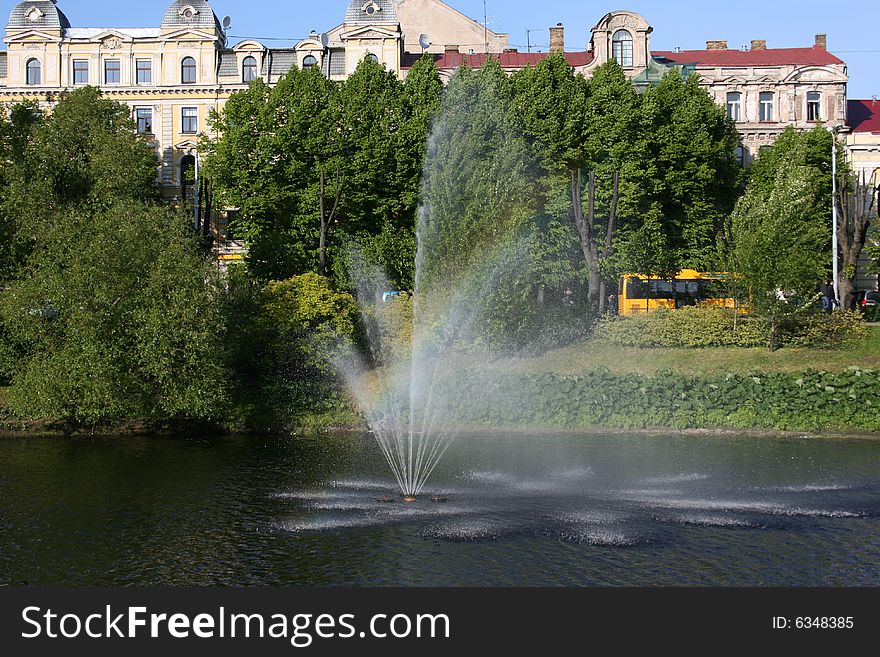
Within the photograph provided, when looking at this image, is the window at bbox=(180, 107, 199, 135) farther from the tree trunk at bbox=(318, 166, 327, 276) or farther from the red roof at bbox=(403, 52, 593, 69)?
the tree trunk at bbox=(318, 166, 327, 276)

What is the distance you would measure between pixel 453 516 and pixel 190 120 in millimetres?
56689

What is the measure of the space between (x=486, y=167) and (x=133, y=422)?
20879 mm

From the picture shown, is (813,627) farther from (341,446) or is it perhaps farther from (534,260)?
(534,260)

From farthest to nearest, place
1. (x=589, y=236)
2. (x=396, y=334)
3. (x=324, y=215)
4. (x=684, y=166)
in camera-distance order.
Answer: (x=684, y=166) → (x=324, y=215) → (x=589, y=236) → (x=396, y=334)

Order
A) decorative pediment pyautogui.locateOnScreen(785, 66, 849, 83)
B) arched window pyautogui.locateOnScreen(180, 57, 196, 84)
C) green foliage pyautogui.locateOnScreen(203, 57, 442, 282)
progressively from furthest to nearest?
1. arched window pyautogui.locateOnScreen(180, 57, 196, 84)
2. decorative pediment pyautogui.locateOnScreen(785, 66, 849, 83)
3. green foliage pyautogui.locateOnScreen(203, 57, 442, 282)

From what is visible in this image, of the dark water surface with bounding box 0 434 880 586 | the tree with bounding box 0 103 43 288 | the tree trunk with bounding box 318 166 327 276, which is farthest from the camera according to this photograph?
the tree trunk with bounding box 318 166 327 276

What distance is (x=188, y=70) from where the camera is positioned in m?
75.4

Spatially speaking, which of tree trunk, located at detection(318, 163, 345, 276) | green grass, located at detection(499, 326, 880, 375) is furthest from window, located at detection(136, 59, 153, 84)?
green grass, located at detection(499, 326, 880, 375)

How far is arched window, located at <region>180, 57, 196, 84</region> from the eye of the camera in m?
75.2

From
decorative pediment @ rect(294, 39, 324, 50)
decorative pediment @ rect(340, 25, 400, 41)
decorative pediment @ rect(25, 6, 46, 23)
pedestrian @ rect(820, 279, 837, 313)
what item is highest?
decorative pediment @ rect(25, 6, 46, 23)

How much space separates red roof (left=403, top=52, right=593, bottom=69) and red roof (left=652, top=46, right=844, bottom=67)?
641cm

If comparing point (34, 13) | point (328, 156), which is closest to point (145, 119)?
point (34, 13)

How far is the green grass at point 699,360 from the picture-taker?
148 feet

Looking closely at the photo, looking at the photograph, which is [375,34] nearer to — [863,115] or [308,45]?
[308,45]
